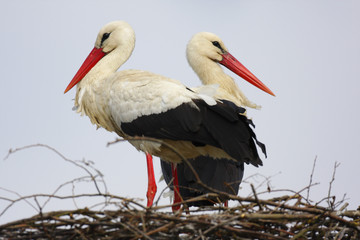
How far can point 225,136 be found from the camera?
6070 mm

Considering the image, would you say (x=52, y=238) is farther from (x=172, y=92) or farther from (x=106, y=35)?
(x=106, y=35)

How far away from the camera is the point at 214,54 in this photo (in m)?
7.89

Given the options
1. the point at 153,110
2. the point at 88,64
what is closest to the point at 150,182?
the point at 153,110

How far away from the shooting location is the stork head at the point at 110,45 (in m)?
7.35

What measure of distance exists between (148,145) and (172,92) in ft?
1.90

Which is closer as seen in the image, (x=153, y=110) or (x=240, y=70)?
(x=153, y=110)

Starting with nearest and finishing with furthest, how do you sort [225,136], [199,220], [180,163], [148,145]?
[199,220], [225,136], [148,145], [180,163]

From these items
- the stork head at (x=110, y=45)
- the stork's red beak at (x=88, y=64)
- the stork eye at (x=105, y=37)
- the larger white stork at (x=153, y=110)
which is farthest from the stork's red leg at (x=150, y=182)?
the stork eye at (x=105, y=37)

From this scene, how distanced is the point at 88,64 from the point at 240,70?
164cm

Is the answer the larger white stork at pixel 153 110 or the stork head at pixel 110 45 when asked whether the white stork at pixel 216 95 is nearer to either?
the larger white stork at pixel 153 110

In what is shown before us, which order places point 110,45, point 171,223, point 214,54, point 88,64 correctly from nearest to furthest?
point 171,223 < point 110,45 < point 88,64 < point 214,54

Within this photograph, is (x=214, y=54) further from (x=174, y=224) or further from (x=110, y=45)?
(x=174, y=224)

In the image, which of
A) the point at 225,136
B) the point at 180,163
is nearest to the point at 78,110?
the point at 180,163

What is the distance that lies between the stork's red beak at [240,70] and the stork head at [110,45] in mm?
1130
